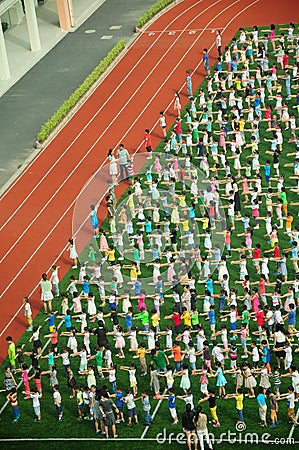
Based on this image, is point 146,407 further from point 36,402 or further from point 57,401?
point 36,402

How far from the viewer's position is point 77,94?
188ft

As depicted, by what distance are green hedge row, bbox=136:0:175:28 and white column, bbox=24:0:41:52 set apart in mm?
5252

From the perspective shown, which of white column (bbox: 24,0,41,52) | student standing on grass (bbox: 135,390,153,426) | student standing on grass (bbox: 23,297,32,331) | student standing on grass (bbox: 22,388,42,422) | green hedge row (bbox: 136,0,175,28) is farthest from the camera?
green hedge row (bbox: 136,0,175,28)

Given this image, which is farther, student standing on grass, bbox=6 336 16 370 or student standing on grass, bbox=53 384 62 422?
student standing on grass, bbox=6 336 16 370

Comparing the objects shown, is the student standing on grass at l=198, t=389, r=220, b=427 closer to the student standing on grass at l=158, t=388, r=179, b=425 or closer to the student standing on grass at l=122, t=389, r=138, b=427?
the student standing on grass at l=158, t=388, r=179, b=425

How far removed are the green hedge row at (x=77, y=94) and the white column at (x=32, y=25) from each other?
14.0ft

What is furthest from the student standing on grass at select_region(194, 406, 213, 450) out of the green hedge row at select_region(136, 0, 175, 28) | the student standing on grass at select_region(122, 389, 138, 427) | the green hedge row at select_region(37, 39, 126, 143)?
the green hedge row at select_region(136, 0, 175, 28)

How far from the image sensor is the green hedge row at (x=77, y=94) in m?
54.6

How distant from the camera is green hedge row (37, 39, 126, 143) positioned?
54.6m

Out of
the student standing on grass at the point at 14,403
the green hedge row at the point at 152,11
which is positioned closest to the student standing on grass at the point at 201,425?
the student standing on grass at the point at 14,403

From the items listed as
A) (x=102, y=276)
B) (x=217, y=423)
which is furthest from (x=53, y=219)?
(x=217, y=423)

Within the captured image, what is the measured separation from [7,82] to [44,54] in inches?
150

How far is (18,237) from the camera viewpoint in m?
47.6

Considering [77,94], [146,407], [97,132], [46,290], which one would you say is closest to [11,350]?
[46,290]
